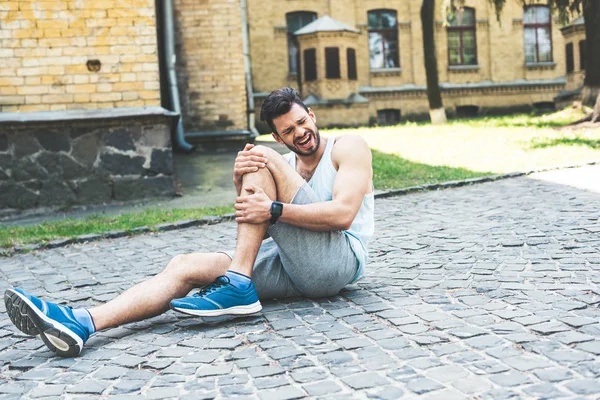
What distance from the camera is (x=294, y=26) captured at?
30375mm

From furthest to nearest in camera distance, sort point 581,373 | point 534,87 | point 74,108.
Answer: point 534,87 < point 74,108 < point 581,373

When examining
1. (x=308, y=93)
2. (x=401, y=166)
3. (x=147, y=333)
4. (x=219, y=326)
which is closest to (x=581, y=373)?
(x=219, y=326)

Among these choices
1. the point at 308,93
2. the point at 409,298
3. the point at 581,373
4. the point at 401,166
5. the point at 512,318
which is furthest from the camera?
the point at 308,93

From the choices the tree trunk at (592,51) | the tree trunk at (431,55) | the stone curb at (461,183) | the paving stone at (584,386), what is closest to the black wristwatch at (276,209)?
the paving stone at (584,386)

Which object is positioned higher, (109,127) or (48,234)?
(109,127)

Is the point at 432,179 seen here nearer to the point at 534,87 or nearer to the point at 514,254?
the point at 514,254

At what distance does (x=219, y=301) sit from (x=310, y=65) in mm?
25233

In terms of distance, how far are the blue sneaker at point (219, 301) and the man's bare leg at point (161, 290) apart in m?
0.14

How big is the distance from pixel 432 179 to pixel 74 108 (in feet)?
18.3

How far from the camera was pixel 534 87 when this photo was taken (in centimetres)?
3303

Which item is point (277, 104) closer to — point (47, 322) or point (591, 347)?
point (47, 322)

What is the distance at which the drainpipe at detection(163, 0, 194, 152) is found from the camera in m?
14.9

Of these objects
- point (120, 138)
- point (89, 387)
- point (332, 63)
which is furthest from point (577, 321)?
point (332, 63)

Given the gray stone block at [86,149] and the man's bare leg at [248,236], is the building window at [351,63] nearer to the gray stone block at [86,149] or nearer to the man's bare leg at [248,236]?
the gray stone block at [86,149]
